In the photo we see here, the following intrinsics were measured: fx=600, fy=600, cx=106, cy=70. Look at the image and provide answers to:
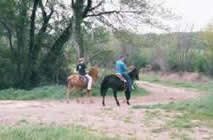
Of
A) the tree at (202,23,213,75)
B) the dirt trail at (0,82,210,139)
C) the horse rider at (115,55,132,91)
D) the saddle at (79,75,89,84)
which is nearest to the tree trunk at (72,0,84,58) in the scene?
the saddle at (79,75,89,84)

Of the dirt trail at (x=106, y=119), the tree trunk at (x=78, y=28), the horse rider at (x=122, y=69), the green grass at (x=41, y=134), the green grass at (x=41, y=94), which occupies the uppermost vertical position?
the tree trunk at (x=78, y=28)

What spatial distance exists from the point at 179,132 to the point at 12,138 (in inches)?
A: 213

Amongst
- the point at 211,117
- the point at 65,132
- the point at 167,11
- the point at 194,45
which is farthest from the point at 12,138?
the point at 194,45

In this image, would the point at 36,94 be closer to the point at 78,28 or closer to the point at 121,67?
the point at 78,28

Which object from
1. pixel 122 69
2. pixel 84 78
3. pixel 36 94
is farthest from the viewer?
pixel 36 94

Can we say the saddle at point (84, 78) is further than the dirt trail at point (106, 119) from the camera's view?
Yes

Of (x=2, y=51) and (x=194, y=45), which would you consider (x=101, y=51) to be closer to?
(x=2, y=51)

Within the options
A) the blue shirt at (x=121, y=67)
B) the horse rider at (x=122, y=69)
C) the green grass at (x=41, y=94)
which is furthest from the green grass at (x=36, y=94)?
the blue shirt at (x=121, y=67)

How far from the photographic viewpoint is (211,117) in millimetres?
18094

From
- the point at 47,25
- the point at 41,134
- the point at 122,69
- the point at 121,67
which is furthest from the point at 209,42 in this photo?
the point at 41,134

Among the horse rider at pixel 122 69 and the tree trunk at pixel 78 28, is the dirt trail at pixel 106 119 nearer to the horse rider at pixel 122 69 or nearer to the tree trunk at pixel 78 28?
the horse rider at pixel 122 69

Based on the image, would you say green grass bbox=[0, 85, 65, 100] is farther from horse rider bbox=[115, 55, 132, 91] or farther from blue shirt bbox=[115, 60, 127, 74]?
blue shirt bbox=[115, 60, 127, 74]

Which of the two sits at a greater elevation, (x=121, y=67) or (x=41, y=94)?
(x=121, y=67)

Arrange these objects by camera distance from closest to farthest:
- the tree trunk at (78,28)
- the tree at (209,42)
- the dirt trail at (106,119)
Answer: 1. the dirt trail at (106,119)
2. the tree trunk at (78,28)
3. the tree at (209,42)
